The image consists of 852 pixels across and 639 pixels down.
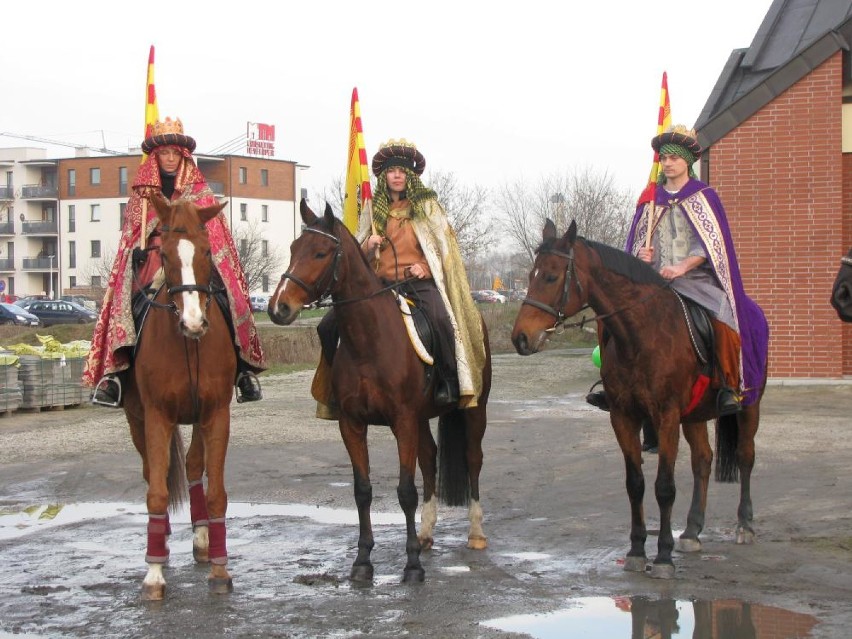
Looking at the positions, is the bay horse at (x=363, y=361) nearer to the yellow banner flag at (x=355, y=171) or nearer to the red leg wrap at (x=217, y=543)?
the red leg wrap at (x=217, y=543)

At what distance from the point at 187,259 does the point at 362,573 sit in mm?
2401

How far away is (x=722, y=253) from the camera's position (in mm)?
9008

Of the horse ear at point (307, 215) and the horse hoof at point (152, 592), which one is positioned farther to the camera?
the horse ear at point (307, 215)

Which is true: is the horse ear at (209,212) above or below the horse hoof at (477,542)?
above

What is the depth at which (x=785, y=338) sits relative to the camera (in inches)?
782

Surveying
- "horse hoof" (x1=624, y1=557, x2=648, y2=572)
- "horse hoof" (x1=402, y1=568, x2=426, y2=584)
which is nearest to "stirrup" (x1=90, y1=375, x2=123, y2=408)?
"horse hoof" (x1=402, y1=568, x2=426, y2=584)

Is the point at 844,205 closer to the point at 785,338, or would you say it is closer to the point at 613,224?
the point at 785,338

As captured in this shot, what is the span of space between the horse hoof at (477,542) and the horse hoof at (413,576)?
3.64 ft

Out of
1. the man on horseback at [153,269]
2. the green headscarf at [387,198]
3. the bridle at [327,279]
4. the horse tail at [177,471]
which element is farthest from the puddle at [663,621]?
the horse tail at [177,471]

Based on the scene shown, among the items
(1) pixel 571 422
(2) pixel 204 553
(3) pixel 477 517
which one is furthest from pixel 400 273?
(1) pixel 571 422

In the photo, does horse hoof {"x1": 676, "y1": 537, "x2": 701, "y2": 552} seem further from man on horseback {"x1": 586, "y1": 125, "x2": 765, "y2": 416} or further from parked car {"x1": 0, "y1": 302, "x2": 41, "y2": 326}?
parked car {"x1": 0, "y1": 302, "x2": 41, "y2": 326}

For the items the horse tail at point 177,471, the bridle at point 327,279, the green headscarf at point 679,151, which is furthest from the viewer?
the horse tail at point 177,471

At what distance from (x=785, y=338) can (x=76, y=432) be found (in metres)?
11.7

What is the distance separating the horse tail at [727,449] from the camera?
9773mm
